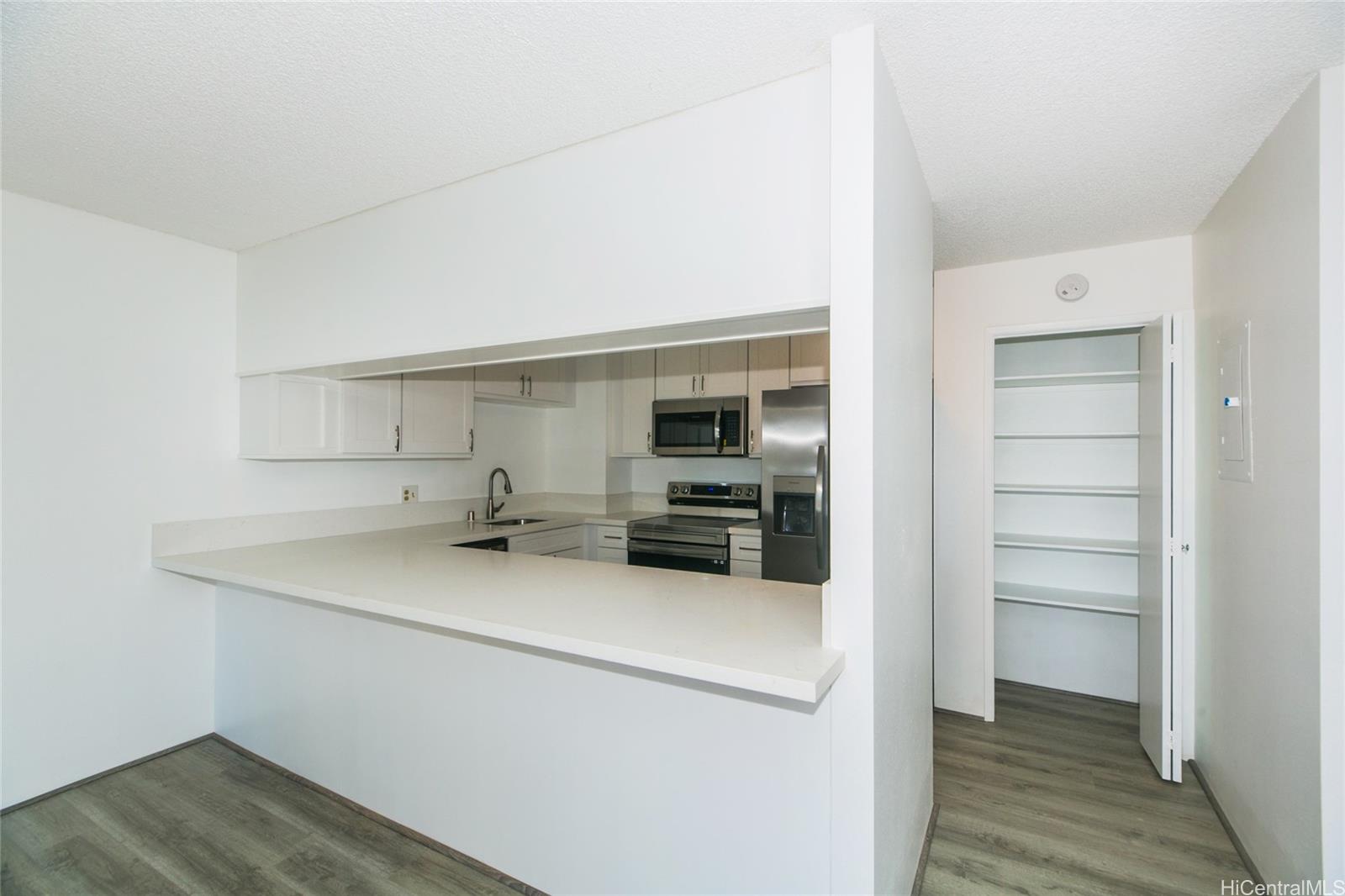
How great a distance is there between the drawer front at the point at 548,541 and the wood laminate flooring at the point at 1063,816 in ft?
8.12

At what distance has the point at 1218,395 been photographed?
7.84 feet

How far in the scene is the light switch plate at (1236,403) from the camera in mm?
2109

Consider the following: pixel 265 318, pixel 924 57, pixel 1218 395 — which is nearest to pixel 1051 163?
pixel 924 57

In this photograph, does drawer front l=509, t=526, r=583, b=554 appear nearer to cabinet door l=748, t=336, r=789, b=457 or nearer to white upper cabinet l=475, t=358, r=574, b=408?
white upper cabinet l=475, t=358, r=574, b=408

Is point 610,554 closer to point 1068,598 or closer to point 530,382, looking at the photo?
point 530,382

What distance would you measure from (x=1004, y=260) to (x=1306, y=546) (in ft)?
6.42

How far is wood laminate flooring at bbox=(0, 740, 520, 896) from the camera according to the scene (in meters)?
2.01

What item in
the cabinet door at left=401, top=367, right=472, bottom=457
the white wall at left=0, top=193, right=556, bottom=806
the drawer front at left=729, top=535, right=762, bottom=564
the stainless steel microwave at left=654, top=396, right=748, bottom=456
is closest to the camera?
the white wall at left=0, top=193, right=556, bottom=806

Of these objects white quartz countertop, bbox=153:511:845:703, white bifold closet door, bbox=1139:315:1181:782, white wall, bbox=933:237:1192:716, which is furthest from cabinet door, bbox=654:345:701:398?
white bifold closet door, bbox=1139:315:1181:782

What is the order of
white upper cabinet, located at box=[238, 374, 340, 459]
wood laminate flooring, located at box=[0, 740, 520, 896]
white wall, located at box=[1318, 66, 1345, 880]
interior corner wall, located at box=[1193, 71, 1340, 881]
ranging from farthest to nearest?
white upper cabinet, located at box=[238, 374, 340, 459]
wood laminate flooring, located at box=[0, 740, 520, 896]
interior corner wall, located at box=[1193, 71, 1340, 881]
white wall, located at box=[1318, 66, 1345, 880]

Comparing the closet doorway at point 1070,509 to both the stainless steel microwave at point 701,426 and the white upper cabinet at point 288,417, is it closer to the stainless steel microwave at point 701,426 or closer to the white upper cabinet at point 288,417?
the stainless steel microwave at point 701,426

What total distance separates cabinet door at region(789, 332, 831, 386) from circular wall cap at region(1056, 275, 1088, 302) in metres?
1.27

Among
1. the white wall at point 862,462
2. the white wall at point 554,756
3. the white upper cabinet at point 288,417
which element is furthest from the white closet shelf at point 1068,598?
the white upper cabinet at point 288,417

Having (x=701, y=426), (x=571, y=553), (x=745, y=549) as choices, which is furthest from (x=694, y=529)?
(x=571, y=553)
